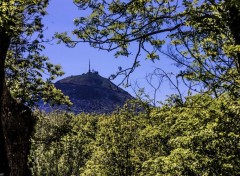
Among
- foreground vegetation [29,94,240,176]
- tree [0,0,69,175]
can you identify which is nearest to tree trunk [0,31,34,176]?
tree [0,0,69,175]

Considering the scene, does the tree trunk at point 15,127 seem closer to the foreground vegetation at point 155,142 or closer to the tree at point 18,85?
the tree at point 18,85

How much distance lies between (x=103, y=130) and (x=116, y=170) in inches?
212

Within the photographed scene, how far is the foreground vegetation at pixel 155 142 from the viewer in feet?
57.3

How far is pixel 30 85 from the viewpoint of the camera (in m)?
25.1

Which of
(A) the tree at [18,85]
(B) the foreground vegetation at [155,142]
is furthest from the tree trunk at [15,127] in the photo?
(B) the foreground vegetation at [155,142]

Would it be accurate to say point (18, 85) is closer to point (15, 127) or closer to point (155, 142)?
point (15, 127)

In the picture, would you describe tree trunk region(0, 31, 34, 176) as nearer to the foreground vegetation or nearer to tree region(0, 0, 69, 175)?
tree region(0, 0, 69, 175)

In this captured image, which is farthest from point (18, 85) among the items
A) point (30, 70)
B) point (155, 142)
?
point (155, 142)

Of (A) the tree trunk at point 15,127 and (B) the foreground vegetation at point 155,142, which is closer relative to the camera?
(A) the tree trunk at point 15,127

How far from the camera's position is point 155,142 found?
39000 millimetres

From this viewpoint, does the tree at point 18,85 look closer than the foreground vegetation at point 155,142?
Yes

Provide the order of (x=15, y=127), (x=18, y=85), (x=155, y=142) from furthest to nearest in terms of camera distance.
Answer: (x=155, y=142), (x=18, y=85), (x=15, y=127)

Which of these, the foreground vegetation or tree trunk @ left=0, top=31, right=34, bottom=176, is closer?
tree trunk @ left=0, top=31, right=34, bottom=176

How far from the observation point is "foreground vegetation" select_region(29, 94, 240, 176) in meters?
17.5
